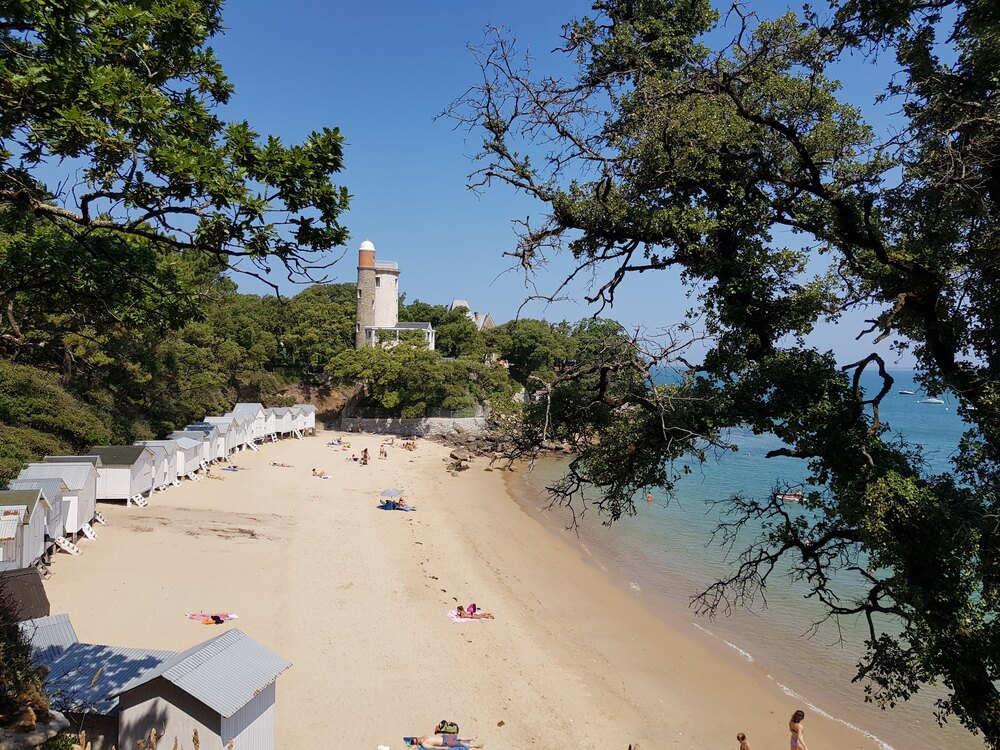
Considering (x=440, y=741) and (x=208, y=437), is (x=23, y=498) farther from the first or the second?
(x=208, y=437)

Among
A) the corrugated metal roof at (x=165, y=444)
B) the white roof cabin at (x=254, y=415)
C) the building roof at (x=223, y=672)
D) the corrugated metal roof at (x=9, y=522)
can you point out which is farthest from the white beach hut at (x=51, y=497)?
the white roof cabin at (x=254, y=415)

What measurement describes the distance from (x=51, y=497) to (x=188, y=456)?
1100 centimetres

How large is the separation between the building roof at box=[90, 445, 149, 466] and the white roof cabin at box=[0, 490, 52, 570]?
6.37 metres

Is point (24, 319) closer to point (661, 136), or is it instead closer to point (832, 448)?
point (661, 136)

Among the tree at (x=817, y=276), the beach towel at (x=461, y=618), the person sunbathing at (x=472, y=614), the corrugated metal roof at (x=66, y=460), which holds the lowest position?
the beach towel at (x=461, y=618)

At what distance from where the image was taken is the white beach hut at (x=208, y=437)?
1024 inches

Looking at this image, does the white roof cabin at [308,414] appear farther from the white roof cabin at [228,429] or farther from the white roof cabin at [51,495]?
the white roof cabin at [51,495]

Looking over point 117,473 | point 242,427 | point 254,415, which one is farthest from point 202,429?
point 117,473

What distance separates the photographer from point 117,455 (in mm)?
19359

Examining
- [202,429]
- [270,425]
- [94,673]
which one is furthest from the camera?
[270,425]

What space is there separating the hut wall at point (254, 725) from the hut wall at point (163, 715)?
178 mm

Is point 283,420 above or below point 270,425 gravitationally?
above

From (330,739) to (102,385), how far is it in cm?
Result: 2066

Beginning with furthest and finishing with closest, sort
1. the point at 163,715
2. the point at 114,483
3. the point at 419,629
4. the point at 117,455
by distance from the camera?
1. the point at 117,455
2. the point at 114,483
3. the point at 419,629
4. the point at 163,715
